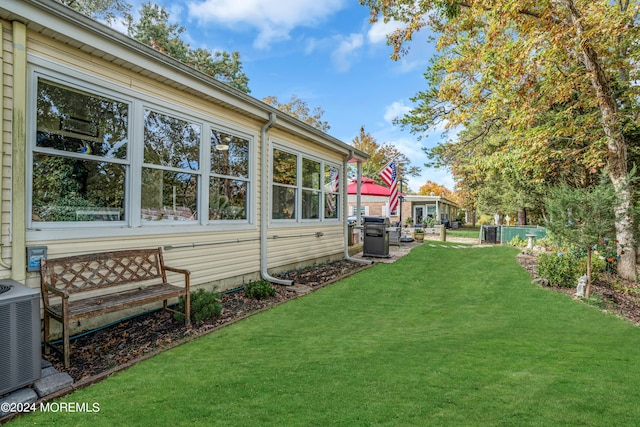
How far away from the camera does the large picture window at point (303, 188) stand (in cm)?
696

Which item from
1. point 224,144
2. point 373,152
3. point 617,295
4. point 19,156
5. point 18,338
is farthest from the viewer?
point 373,152


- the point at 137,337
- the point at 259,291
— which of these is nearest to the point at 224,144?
the point at 259,291

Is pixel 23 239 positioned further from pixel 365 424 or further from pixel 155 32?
pixel 155 32

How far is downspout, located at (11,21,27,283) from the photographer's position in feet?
9.80

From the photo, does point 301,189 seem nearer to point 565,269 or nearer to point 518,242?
point 565,269

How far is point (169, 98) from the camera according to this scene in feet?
15.0

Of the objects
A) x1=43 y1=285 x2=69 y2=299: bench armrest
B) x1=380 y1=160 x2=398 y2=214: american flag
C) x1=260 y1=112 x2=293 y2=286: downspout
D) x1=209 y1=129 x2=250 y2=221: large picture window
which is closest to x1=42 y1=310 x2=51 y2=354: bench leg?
x1=43 y1=285 x2=69 y2=299: bench armrest

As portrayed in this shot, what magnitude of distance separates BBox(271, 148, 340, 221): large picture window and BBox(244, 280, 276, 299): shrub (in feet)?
5.85

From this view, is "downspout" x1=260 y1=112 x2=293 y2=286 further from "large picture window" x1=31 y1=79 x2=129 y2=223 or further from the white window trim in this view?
"large picture window" x1=31 y1=79 x2=129 y2=223

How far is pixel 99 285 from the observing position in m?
3.56

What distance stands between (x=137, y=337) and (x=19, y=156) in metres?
2.21

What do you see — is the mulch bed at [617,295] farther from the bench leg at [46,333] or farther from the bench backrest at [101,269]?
the bench leg at [46,333]

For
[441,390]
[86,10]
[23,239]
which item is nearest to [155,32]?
[86,10]

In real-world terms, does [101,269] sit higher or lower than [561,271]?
higher
